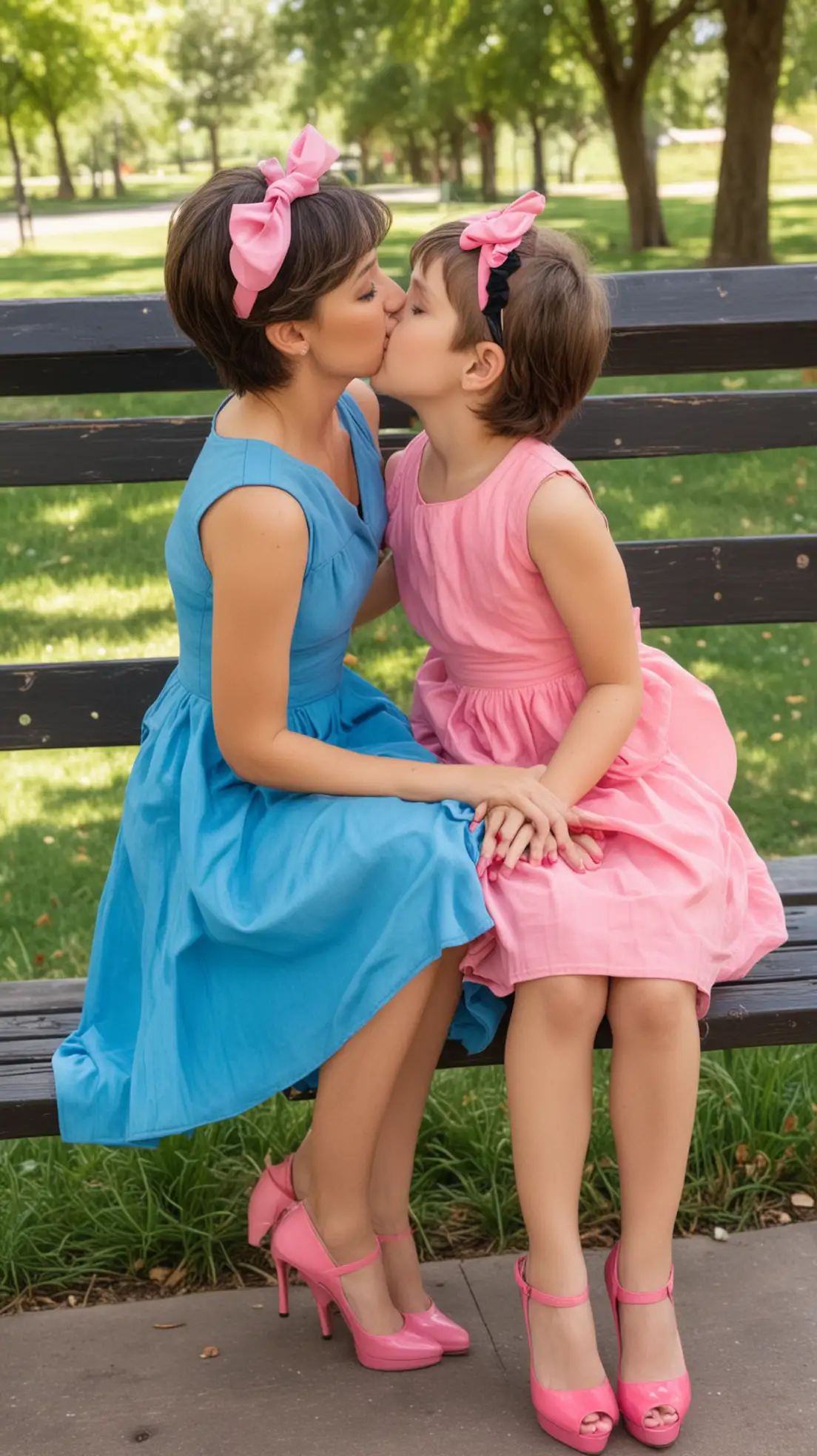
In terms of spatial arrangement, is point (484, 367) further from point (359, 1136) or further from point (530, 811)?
point (359, 1136)

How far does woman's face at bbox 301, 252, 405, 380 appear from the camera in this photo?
2.13 m

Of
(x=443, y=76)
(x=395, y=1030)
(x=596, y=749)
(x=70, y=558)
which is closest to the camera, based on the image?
(x=395, y=1030)

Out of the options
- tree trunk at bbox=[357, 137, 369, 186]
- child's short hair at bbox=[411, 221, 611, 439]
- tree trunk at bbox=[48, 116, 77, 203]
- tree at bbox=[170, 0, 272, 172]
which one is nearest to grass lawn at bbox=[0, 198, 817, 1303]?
child's short hair at bbox=[411, 221, 611, 439]

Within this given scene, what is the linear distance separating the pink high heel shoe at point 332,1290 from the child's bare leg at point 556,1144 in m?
0.22

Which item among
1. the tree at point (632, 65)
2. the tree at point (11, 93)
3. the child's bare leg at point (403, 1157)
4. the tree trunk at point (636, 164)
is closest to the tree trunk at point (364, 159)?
the tree at point (11, 93)

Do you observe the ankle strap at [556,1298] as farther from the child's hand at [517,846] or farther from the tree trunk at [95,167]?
the tree trunk at [95,167]

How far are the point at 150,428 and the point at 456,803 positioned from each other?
939 millimetres

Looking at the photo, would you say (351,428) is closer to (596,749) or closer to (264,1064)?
(596,749)

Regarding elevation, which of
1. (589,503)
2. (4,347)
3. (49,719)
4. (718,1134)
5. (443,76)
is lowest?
(718,1134)

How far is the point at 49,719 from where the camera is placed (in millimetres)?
2627


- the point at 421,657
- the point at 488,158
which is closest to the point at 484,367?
the point at 421,657

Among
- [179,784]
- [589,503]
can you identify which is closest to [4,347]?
[179,784]

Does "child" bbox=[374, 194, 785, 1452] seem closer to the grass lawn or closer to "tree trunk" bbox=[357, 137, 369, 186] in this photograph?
the grass lawn

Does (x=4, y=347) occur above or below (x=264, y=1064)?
Result: above
